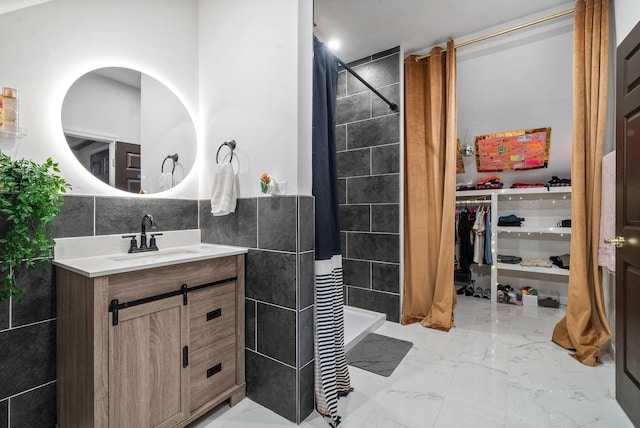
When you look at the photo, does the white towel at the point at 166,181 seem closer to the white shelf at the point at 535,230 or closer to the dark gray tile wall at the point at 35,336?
the dark gray tile wall at the point at 35,336

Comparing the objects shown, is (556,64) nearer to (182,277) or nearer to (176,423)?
(182,277)

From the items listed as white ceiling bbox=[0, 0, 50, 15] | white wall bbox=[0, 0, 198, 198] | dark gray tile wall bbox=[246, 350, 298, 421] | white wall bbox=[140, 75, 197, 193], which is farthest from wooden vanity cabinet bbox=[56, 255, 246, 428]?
white ceiling bbox=[0, 0, 50, 15]

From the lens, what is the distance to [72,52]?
1535 mm

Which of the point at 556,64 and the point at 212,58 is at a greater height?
the point at 556,64

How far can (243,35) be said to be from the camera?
1794 mm

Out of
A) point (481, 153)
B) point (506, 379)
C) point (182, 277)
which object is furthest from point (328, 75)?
point (481, 153)

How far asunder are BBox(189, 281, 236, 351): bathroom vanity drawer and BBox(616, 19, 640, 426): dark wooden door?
6.97 ft

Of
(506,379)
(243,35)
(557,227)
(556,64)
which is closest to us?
(243,35)

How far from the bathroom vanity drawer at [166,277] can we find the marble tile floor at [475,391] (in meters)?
0.78

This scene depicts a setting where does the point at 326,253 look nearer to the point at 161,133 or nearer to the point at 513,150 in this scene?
the point at 161,133

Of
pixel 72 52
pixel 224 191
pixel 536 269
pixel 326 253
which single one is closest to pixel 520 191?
pixel 536 269

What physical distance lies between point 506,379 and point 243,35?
2801mm

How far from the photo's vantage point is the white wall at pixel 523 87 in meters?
2.73

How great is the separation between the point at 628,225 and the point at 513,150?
7.86ft
